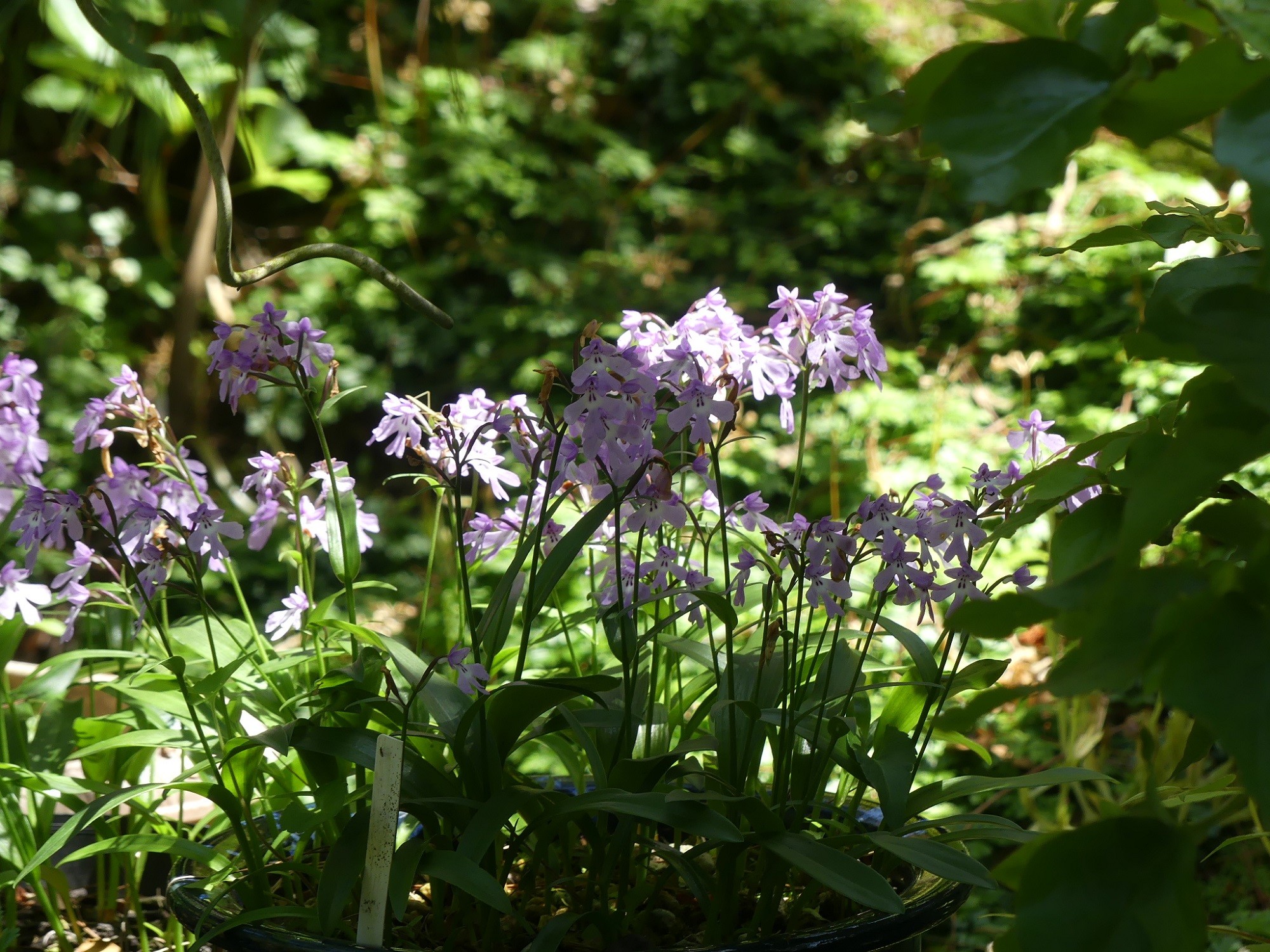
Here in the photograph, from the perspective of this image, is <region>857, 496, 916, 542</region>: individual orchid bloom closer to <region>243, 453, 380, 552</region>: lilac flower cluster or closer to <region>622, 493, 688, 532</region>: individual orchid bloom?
<region>622, 493, 688, 532</region>: individual orchid bloom

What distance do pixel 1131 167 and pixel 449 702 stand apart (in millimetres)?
2556

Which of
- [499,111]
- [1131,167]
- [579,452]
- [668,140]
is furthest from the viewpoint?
[668,140]

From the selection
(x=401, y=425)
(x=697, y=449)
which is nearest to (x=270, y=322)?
(x=401, y=425)

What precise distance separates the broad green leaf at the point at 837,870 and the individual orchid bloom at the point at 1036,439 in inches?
15.3

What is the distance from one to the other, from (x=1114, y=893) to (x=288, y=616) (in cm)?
71

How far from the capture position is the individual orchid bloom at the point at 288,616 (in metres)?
0.88

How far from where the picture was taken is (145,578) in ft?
2.72

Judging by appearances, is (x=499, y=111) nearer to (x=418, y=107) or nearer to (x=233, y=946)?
(x=418, y=107)

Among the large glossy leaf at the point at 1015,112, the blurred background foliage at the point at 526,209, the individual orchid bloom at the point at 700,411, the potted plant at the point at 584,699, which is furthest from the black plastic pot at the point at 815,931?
the blurred background foliage at the point at 526,209

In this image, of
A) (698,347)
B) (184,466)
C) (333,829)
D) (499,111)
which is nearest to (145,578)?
(184,466)

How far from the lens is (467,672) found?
2.42 ft

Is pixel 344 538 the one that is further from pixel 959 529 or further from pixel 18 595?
pixel 959 529

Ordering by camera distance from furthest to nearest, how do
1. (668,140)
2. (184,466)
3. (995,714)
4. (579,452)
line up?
(668,140), (995,714), (184,466), (579,452)

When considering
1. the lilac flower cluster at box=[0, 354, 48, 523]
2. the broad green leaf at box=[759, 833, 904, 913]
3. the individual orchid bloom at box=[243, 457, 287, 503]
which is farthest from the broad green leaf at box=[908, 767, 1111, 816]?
the lilac flower cluster at box=[0, 354, 48, 523]
